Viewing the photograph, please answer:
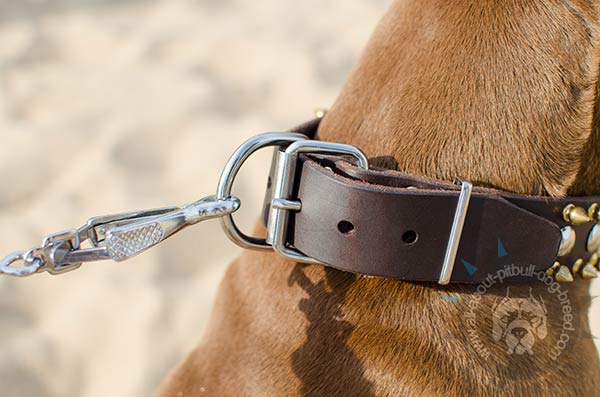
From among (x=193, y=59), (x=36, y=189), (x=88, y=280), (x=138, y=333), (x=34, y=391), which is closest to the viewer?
(x=34, y=391)

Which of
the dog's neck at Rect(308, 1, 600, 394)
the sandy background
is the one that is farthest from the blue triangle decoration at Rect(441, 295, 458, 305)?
the sandy background

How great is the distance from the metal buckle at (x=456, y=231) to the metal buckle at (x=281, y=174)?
Result: 16cm

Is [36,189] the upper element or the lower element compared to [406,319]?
lower

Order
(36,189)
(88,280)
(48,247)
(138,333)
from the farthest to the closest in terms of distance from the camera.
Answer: (36,189), (88,280), (138,333), (48,247)

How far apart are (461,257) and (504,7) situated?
1.34 feet

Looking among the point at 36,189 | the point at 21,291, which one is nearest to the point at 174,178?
the point at 36,189

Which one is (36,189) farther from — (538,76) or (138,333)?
(538,76)

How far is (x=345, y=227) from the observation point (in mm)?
1127

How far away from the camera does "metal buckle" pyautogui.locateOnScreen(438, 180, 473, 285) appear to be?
109cm

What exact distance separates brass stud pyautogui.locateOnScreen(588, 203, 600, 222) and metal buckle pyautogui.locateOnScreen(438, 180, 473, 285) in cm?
23

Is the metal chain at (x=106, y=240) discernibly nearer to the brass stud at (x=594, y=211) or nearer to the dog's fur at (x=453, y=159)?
the dog's fur at (x=453, y=159)

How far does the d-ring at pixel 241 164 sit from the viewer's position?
1.13 meters

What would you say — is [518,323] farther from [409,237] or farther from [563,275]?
[409,237]

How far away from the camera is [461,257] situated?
1.13 metres
